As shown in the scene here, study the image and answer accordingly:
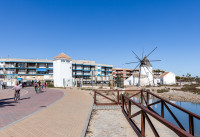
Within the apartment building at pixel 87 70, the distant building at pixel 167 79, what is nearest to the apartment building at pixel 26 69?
the apartment building at pixel 87 70

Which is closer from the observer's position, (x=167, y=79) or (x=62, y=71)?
(x=62, y=71)

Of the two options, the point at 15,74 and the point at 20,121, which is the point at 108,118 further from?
the point at 15,74

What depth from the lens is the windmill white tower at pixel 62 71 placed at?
37656mm

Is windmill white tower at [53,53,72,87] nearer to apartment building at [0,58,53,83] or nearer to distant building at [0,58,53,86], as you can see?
distant building at [0,58,53,86]

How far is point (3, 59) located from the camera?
188 ft

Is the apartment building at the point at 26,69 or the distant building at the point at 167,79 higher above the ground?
the apartment building at the point at 26,69

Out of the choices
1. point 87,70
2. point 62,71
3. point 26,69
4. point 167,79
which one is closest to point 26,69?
point 26,69

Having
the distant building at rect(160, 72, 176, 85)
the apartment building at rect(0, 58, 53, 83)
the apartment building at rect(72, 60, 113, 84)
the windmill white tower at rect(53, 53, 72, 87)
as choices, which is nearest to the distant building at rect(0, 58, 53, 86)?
the apartment building at rect(0, 58, 53, 83)

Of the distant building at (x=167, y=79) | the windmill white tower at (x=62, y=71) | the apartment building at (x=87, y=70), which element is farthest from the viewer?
the apartment building at (x=87, y=70)

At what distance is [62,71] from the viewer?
37906 millimetres

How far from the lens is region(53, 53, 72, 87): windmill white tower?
37.7m

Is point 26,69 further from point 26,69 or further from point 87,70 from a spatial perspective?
point 87,70

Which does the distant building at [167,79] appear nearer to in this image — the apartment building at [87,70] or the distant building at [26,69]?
the apartment building at [87,70]

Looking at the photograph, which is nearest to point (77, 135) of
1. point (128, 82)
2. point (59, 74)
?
point (59, 74)
